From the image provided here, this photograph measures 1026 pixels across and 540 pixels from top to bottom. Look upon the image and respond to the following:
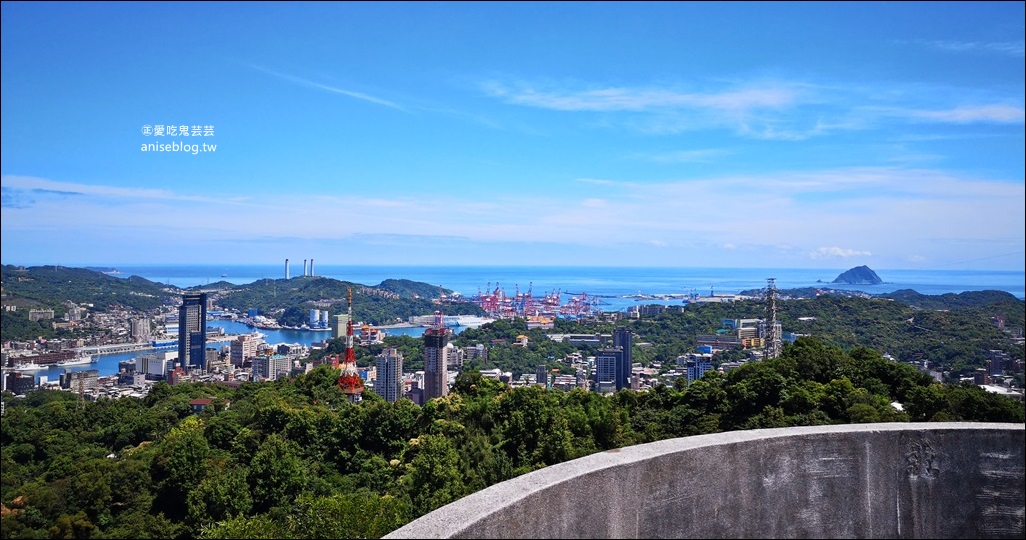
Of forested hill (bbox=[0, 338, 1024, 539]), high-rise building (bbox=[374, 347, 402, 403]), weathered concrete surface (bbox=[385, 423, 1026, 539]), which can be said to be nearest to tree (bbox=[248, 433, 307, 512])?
forested hill (bbox=[0, 338, 1024, 539])

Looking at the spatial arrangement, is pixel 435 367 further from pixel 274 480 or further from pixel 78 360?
pixel 274 480

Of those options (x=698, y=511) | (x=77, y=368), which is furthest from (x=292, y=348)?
(x=698, y=511)

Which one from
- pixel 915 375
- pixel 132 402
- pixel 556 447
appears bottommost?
pixel 132 402

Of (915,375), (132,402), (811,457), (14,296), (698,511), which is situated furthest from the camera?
(14,296)

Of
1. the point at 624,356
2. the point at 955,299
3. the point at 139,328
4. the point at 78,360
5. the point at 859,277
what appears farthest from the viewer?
the point at 139,328

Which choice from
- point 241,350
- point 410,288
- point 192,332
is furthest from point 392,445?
point 410,288

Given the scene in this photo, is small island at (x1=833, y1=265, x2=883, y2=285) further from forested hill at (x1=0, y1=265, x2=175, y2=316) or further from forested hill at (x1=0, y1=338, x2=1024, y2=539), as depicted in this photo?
forested hill at (x1=0, y1=265, x2=175, y2=316)

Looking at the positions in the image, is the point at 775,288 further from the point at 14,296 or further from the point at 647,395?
the point at 14,296
